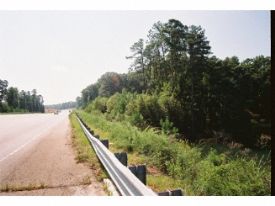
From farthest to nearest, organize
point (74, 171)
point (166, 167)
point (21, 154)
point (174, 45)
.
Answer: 1. point (174, 45)
2. point (21, 154)
3. point (166, 167)
4. point (74, 171)

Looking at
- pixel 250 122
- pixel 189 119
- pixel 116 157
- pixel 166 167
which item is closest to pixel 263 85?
pixel 250 122

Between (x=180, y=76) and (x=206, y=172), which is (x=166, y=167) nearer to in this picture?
(x=206, y=172)

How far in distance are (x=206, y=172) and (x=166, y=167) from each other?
1.54m

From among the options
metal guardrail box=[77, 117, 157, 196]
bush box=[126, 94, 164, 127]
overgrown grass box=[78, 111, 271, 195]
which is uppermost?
bush box=[126, 94, 164, 127]

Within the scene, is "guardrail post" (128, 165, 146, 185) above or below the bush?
below

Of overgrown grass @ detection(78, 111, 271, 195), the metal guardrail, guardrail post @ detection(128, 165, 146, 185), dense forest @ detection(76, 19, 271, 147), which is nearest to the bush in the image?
dense forest @ detection(76, 19, 271, 147)

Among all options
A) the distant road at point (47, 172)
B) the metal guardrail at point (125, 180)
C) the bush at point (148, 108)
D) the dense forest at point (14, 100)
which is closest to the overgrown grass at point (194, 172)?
the metal guardrail at point (125, 180)

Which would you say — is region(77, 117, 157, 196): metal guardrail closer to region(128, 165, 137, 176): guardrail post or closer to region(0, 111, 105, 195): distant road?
region(128, 165, 137, 176): guardrail post

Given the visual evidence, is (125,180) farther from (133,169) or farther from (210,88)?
(210,88)

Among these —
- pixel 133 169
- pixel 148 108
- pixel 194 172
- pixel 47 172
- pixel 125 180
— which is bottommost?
pixel 194 172

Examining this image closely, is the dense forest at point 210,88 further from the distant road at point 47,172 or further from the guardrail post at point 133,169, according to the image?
the guardrail post at point 133,169

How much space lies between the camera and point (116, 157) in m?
6.64

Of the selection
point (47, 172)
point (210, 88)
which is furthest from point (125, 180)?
point (210, 88)

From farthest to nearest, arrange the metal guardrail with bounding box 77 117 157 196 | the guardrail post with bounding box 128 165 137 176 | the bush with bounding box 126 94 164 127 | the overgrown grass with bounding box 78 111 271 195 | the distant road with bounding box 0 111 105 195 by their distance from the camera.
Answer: the bush with bounding box 126 94 164 127 → the overgrown grass with bounding box 78 111 271 195 → the distant road with bounding box 0 111 105 195 → the guardrail post with bounding box 128 165 137 176 → the metal guardrail with bounding box 77 117 157 196
